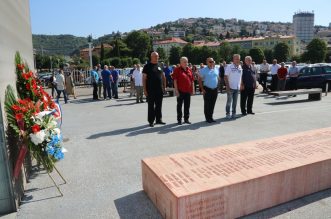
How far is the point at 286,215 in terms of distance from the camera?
3.64m

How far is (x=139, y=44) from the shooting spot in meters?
114

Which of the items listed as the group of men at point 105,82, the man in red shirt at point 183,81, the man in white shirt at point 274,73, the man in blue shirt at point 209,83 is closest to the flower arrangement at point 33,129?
the man in red shirt at point 183,81

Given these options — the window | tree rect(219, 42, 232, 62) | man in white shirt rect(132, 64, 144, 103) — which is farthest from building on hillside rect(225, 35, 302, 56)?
man in white shirt rect(132, 64, 144, 103)

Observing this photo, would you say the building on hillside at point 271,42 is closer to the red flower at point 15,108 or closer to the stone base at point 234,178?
the stone base at point 234,178

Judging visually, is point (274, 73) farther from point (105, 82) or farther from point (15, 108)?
point (15, 108)

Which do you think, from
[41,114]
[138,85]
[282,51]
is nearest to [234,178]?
[41,114]

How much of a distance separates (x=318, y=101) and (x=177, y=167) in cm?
1130

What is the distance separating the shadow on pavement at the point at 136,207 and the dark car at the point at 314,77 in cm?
1529

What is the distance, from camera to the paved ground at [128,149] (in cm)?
386

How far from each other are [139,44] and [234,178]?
373 ft

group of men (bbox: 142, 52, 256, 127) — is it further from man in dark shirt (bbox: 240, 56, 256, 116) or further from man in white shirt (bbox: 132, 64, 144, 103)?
man in white shirt (bbox: 132, 64, 144, 103)

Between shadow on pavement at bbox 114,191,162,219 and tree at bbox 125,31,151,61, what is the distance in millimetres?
112585

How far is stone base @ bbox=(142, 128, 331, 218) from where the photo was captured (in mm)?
3373

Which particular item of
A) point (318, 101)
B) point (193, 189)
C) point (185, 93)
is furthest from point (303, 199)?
point (318, 101)
